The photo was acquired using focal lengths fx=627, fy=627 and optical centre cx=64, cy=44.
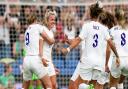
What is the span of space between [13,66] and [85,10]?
2930mm

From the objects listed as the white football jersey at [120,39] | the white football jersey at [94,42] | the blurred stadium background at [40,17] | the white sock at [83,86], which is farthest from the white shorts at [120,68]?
the blurred stadium background at [40,17]

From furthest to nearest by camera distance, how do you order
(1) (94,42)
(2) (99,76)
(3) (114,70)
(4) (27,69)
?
(3) (114,70)
(4) (27,69)
(2) (99,76)
(1) (94,42)

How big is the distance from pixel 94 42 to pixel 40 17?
6.06m

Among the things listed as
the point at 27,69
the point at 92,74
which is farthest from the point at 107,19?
the point at 27,69

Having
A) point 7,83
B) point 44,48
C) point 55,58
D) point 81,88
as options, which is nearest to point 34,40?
point 44,48

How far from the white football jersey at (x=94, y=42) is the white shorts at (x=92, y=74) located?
0.46 ft

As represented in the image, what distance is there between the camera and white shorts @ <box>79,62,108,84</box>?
12.8 meters

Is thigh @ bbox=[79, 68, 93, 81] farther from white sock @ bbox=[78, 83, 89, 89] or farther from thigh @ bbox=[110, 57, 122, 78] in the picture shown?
thigh @ bbox=[110, 57, 122, 78]

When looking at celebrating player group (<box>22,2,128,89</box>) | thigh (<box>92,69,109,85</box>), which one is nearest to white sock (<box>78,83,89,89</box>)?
celebrating player group (<box>22,2,128,89</box>)

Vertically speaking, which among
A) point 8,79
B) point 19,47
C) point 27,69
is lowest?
point 8,79

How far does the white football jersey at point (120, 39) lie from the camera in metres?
13.7

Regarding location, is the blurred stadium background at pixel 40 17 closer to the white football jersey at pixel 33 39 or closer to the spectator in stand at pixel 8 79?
the spectator in stand at pixel 8 79

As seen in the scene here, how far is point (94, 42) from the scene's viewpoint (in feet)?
42.0

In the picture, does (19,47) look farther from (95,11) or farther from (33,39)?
(95,11)
